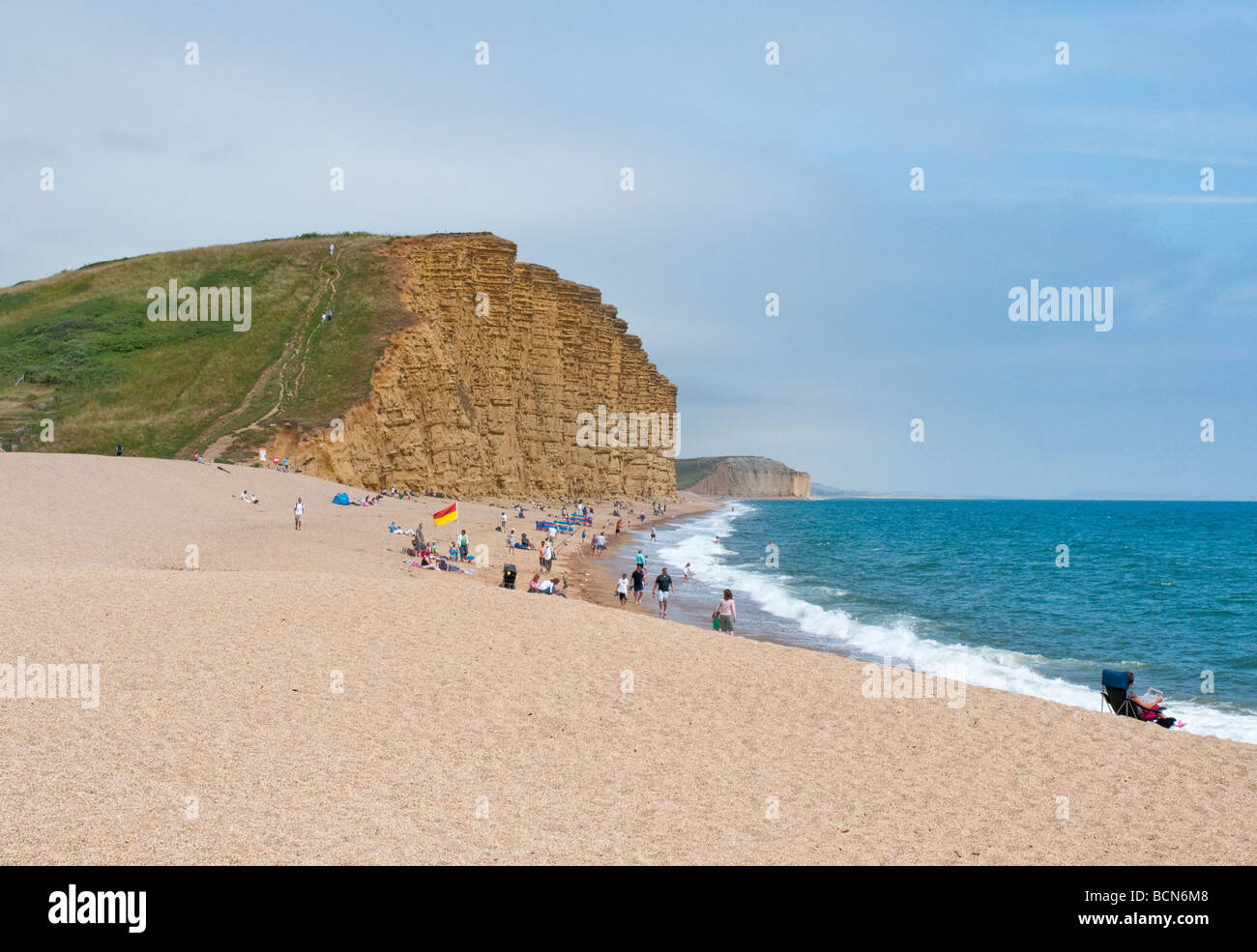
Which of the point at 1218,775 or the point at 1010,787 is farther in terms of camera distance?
the point at 1218,775

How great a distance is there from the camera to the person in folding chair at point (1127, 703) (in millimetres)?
13391

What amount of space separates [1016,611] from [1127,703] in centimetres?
1876

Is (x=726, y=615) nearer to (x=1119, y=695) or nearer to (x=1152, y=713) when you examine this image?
(x=1119, y=695)

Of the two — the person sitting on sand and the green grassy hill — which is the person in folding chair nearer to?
the person sitting on sand

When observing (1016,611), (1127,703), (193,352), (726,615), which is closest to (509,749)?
(1127,703)

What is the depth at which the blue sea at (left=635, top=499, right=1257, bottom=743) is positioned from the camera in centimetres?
1998

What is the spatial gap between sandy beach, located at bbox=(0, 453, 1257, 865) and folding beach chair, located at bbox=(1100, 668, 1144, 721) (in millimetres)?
1520

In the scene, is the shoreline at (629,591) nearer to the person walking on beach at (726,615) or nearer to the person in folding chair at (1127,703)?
the person walking on beach at (726,615)

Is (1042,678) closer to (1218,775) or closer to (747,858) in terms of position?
(1218,775)

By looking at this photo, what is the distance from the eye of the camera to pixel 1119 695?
1379cm

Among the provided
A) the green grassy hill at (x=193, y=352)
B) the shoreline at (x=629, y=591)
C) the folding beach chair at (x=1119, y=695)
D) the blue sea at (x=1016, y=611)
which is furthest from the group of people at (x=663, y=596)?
the green grassy hill at (x=193, y=352)
